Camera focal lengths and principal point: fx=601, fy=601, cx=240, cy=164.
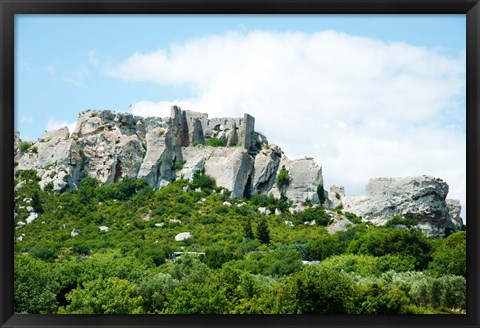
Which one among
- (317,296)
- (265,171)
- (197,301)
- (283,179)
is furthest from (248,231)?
(197,301)

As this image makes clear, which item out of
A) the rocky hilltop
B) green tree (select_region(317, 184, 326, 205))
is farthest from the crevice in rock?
green tree (select_region(317, 184, 326, 205))

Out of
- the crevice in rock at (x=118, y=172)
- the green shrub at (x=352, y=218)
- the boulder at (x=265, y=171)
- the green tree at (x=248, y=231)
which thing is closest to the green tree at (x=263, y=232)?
the green tree at (x=248, y=231)

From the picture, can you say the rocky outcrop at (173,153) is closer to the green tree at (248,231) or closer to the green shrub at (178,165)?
the green shrub at (178,165)

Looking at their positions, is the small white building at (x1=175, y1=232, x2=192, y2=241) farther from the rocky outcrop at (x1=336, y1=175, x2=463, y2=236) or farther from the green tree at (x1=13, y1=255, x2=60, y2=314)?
the green tree at (x1=13, y1=255, x2=60, y2=314)

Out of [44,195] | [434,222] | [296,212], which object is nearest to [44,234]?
[44,195]

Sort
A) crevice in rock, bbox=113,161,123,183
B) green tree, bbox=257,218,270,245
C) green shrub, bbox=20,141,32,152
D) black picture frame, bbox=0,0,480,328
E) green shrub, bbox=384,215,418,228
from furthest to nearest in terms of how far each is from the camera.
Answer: crevice in rock, bbox=113,161,123,183 < green shrub, bbox=384,215,418,228 < green shrub, bbox=20,141,32,152 < green tree, bbox=257,218,270,245 < black picture frame, bbox=0,0,480,328

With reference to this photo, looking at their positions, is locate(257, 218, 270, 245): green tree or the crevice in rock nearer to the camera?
locate(257, 218, 270, 245): green tree

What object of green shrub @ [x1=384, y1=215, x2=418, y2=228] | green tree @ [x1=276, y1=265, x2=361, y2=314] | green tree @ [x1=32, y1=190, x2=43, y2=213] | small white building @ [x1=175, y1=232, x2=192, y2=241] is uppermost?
green tree @ [x1=32, y1=190, x2=43, y2=213]

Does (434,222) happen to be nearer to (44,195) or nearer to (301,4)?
(44,195)
